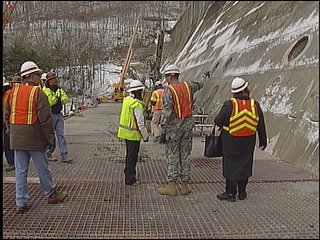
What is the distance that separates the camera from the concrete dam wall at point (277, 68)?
25.7ft

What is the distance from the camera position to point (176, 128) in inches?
235

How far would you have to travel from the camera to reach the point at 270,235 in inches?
172

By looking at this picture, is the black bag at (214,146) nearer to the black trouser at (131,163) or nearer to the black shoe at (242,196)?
the black shoe at (242,196)

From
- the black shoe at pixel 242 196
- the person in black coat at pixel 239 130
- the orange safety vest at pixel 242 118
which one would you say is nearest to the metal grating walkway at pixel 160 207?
the black shoe at pixel 242 196

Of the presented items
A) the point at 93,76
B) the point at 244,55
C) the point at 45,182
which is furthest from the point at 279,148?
the point at 93,76

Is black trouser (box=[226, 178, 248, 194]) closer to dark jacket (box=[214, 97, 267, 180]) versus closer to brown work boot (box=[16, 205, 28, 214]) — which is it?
dark jacket (box=[214, 97, 267, 180])

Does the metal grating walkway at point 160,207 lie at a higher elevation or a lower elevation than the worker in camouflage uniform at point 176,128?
lower

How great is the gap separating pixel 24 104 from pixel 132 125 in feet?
6.19

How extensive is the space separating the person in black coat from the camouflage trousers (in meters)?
0.60

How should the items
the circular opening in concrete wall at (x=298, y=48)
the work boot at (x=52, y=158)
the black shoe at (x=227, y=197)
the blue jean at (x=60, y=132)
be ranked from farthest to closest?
the circular opening in concrete wall at (x=298, y=48) → the work boot at (x=52, y=158) → the blue jean at (x=60, y=132) → the black shoe at (x=227, y=197)

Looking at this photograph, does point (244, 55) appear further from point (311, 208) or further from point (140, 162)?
point (311, 208)

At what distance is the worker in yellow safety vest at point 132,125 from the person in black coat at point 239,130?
1.36m

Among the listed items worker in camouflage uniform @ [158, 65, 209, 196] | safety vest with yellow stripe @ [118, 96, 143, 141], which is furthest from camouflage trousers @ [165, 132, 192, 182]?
safety vest with yellow stripe @ [118, 96, 143, 141]

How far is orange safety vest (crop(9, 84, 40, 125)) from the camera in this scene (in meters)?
5.08
